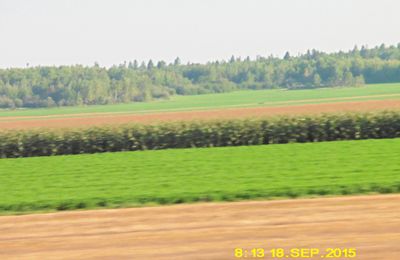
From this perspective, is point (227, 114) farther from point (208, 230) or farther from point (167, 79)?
point (167, 79)

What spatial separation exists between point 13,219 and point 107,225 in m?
2.25

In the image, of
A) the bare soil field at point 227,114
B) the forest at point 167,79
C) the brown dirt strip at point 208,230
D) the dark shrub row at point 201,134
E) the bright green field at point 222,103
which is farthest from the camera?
the forest at point 167,79

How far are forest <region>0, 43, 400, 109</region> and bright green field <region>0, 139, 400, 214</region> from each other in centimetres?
8028

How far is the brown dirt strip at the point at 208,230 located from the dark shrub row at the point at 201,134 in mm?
14605

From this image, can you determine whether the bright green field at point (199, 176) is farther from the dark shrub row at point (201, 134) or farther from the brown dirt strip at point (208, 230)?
the dark shrub row at point (201, 134)

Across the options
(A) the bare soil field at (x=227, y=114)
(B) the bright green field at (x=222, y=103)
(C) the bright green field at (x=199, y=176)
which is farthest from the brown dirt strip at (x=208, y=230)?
(B) the bright green field at (x=222, y=103)

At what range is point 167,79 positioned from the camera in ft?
418

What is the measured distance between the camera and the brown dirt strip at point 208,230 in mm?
8562

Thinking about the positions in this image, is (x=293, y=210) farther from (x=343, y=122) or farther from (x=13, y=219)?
(x=343, y=122)

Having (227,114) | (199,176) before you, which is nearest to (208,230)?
(199,176)

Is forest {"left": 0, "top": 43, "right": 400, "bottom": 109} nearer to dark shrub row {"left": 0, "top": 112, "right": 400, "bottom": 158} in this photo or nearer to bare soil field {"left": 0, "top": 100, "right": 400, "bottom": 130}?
bare soil field {"left": 0, "top": 100, "right": 400, "bottom": 130}
